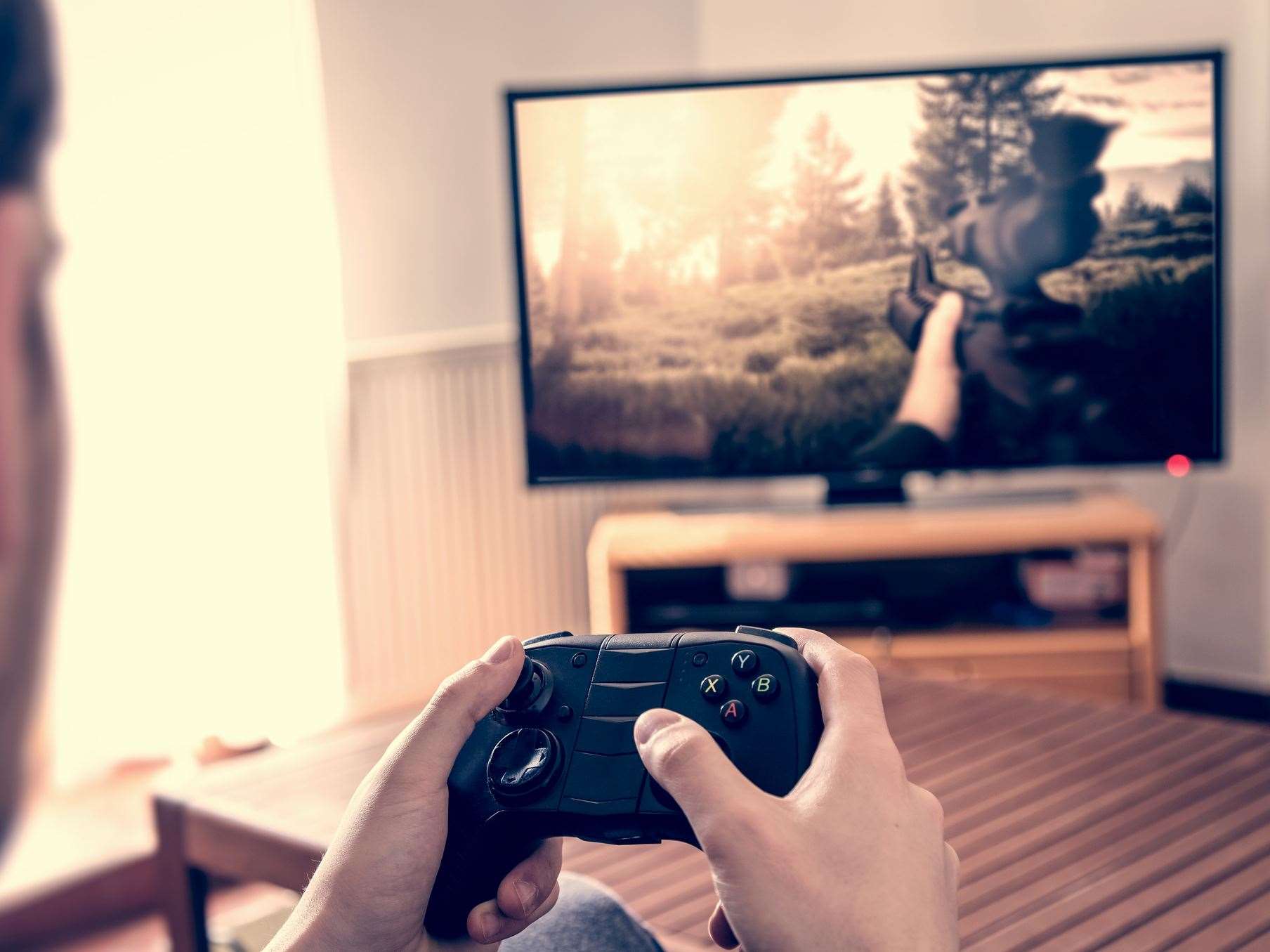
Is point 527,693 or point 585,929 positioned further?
point 585,929

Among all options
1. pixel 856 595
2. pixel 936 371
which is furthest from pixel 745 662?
pixel 856 595

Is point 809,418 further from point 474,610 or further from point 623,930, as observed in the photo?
point 474,610

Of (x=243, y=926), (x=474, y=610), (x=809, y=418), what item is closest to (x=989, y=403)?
(x=809, y=418)

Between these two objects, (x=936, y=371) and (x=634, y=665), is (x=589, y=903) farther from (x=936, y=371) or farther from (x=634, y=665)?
(x=936, y=371)

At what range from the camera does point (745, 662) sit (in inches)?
21.2

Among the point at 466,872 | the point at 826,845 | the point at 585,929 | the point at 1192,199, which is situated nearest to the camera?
the point at 826,845

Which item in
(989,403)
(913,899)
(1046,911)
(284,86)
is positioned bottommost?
(1046,911)

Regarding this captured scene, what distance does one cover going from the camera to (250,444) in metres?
2.16

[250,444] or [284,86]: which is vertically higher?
[284,86]

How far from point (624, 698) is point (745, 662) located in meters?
0.06

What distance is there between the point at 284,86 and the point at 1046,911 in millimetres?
1723

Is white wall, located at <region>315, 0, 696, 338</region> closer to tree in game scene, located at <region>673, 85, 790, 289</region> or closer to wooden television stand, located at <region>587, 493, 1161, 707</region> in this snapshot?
wooden television stand, located at <region>587, 493, 1161, 707</region>

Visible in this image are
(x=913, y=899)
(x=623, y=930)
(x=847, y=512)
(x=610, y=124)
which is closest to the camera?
(x=913, y=899)

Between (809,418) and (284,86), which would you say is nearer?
(809,418)
